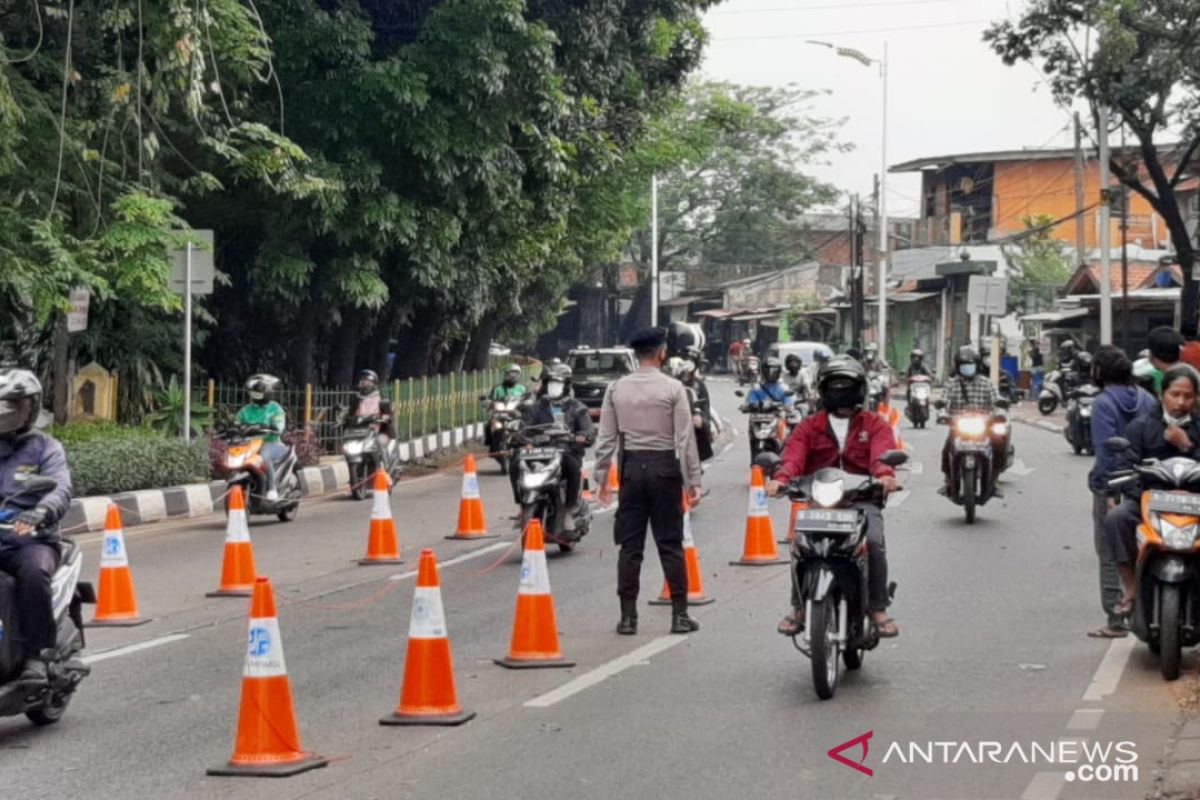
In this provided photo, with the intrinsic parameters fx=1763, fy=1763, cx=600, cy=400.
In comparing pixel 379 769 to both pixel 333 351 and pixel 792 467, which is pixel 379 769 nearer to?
pixel 792 467

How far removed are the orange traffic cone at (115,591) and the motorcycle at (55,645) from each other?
9.92ft

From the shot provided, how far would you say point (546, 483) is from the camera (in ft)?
50.2

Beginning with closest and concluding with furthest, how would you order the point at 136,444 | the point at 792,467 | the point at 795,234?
the point at 792,467, the point at 136,444, the point at 795,234

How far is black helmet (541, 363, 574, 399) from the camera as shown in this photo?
16781mm

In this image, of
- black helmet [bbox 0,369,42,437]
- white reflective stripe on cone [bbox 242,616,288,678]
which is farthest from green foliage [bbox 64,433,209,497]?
white reflective stripe on cone [bbox 242,616,288,678]

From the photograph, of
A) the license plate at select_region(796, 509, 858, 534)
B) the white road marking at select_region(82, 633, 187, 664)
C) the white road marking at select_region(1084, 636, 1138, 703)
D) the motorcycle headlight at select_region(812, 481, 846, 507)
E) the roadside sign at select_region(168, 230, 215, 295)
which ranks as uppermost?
the roadside sign at select_region(168, 230, 215, 295)

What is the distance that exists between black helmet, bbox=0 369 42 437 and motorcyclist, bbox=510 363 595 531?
289 inches

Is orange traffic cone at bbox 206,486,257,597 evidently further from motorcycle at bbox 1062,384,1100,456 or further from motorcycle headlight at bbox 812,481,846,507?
motorcycle at bbox 1062,384,1100,456

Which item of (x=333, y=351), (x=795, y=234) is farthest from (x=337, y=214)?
(x=795, y=234)

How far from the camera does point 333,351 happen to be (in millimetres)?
30625

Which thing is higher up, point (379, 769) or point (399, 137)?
point (399, 137)

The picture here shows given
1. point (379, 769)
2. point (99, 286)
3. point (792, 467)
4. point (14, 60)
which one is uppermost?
point (14, 60)

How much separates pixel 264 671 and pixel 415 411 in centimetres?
2362

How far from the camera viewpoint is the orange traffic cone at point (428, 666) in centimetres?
835
